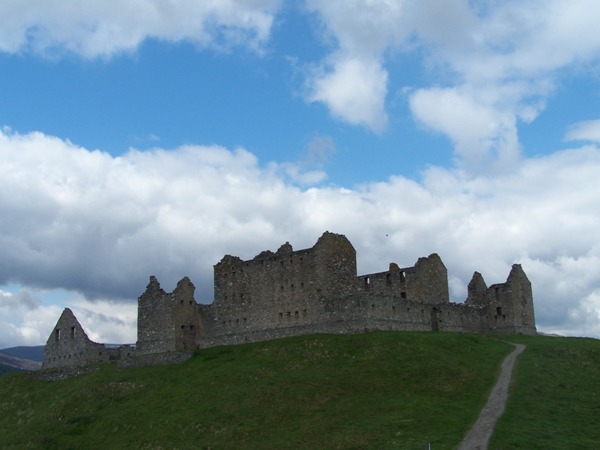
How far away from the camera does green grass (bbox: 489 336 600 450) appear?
147 ft

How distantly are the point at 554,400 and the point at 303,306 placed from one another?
30.7 metres

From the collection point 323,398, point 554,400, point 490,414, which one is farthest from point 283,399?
point 554,400

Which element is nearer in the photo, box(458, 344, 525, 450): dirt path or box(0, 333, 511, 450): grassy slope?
box(458, 344, 525, 450): dirt path

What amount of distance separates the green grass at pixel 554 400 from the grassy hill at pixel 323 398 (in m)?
0.11

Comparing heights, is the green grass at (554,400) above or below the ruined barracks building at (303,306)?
below

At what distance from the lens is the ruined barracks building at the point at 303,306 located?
76500mm

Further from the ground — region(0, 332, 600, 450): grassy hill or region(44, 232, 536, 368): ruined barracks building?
region(44, 232, 536, 368): ruined barracks building

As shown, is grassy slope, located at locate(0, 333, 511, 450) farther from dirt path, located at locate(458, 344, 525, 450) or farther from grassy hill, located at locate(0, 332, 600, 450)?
dirt path, located at locate(458, 344, 525, 450)

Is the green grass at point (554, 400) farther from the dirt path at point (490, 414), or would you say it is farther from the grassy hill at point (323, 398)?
the dirt path at point (490, 414)

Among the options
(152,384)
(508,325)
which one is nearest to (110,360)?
(152,384)

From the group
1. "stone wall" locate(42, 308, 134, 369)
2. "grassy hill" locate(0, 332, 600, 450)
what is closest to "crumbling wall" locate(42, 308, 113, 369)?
"stone wall" locate(42, 308, 134, 369)

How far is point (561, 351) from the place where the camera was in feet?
222

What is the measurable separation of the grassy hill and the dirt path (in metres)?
0.62

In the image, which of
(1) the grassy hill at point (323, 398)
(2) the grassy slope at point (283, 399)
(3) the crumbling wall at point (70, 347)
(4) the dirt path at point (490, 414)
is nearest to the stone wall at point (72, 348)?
(3) the crumbling wall at point (70, 347)
